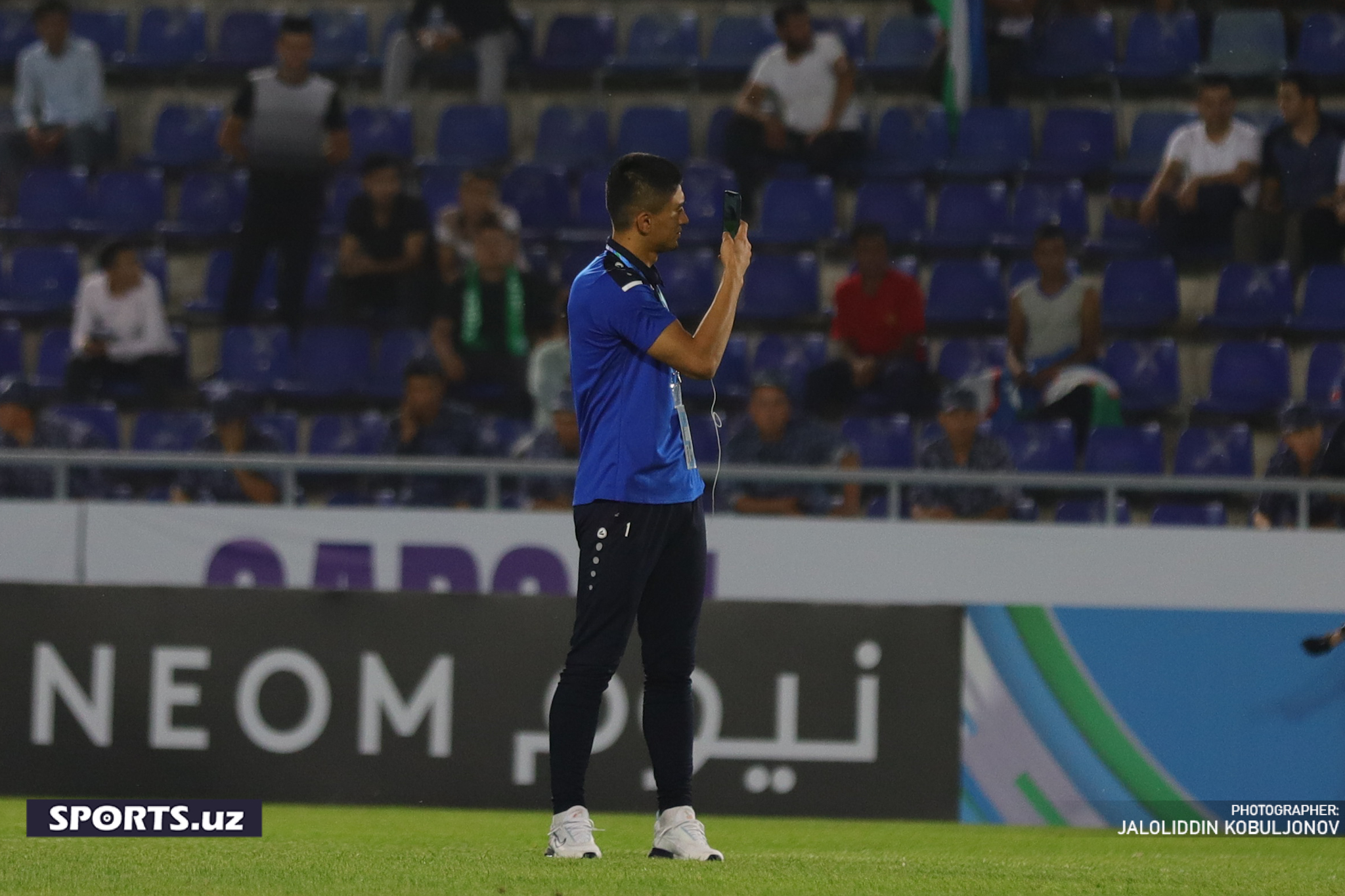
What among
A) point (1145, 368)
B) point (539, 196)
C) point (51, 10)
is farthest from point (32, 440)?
point (1145, 368)

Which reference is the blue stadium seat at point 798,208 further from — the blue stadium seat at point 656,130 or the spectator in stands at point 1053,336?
the spectator in stands at point 1053,336

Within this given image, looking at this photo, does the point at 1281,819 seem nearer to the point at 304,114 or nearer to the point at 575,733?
the point at 575,733

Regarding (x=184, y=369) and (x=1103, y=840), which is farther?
(x=184, y=369)

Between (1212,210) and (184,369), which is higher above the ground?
(1212,210)

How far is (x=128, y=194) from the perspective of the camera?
486 inches

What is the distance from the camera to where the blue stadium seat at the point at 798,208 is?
38.2ft

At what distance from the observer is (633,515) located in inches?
183

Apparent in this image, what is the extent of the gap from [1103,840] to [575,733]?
8.49 ft

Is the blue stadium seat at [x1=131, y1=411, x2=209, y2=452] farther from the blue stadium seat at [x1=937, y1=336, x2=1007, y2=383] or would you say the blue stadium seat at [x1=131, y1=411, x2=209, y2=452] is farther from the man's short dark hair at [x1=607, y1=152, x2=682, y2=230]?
the man's short dark hair at [x1=607, y1=152, x2=682, y2=230]

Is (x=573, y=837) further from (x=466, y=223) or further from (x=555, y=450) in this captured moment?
(x=466, y=223)

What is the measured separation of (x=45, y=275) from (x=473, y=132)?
293 cm

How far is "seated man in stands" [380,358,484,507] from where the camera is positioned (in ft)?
30.1

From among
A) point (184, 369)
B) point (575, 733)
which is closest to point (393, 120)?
point (184, 369)

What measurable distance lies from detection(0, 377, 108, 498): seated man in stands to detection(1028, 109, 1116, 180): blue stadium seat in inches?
243
